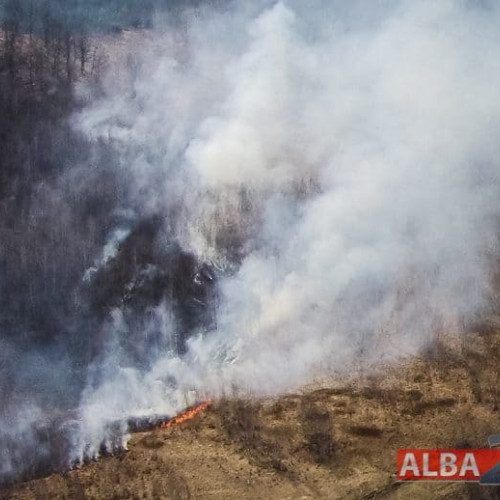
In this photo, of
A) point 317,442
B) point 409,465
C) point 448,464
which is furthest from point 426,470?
point 317,442

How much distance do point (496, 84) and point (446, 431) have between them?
1438 centimetres

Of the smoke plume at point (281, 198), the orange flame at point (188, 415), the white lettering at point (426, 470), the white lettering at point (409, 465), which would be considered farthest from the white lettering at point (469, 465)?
the orange flame at point (188, 415)

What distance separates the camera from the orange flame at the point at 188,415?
69.1ft

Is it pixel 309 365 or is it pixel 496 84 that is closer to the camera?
pixel 309 365

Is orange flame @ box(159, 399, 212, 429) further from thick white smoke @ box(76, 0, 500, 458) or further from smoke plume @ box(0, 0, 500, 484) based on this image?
thick white smoke @ box(76, 0, 500, 458)

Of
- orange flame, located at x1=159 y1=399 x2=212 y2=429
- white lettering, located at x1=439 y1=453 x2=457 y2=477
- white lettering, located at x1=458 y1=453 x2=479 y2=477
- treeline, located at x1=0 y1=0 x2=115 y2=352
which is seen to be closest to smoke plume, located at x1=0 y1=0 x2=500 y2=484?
orange flame, located at x1=159 y1=399 x2=212 y2=429

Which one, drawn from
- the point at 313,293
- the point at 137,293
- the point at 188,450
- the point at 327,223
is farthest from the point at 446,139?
the point at 188,450

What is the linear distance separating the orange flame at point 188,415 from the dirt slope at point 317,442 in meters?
0.17

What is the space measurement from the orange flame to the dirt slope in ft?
0.56

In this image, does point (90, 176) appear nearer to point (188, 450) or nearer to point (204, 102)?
point (204, 102)

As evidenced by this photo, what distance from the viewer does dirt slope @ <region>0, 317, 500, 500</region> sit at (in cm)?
1986

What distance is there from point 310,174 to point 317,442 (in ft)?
33.3

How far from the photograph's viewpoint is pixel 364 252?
24.2 metres

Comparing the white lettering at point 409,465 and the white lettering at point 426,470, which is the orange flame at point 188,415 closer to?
the white lettering at point 409,465
